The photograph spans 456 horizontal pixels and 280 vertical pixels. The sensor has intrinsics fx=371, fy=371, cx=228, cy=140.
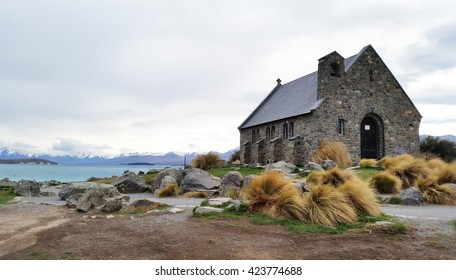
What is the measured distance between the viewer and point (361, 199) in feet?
29.9

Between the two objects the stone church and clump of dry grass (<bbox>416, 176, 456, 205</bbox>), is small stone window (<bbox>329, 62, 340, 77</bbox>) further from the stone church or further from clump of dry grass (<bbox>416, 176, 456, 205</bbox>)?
clump of dry grass (<bbox>416, 176, 456, 205</bbox>)

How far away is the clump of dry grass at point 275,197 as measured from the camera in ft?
28.0

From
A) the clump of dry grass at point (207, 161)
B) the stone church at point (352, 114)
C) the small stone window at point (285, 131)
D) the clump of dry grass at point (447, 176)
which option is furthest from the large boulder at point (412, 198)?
the clump of dry grass at point (207, 161)

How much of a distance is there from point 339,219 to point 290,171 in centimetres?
1152

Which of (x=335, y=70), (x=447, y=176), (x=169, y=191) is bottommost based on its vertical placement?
(x=169, y=191)

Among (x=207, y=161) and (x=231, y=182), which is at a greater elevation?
(x=207, y=161)

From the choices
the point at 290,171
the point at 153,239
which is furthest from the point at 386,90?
the point at 153,239

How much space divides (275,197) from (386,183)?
704 cm

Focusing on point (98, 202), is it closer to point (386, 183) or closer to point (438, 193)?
point (386, 183)

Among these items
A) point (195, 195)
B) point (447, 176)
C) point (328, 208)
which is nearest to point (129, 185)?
point (195, 195)

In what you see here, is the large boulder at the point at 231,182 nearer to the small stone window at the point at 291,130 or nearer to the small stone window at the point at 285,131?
the small stone window at the point at 291,130

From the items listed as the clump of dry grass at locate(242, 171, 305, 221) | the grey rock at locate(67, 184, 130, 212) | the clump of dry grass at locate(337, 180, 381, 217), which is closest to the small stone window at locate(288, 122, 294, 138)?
the clump of dry grass at locate(242, 171, 305, 221)

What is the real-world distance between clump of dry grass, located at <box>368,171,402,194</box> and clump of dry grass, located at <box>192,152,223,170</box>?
15974 mm

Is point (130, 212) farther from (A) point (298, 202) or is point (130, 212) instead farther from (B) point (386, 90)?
(B) point (386, 90)
